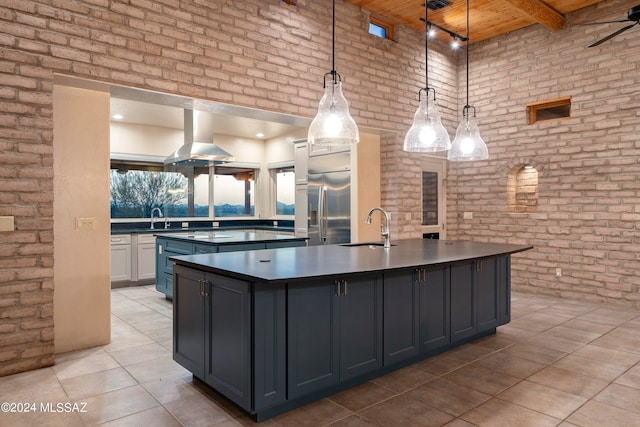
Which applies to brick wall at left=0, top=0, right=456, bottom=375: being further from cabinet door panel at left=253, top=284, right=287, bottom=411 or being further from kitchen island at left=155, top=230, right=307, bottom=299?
cabinet door panel at left=253, top=284, right=287, bottom=411

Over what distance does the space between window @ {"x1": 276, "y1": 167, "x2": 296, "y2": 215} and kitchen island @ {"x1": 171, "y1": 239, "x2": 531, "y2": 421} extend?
5.28m

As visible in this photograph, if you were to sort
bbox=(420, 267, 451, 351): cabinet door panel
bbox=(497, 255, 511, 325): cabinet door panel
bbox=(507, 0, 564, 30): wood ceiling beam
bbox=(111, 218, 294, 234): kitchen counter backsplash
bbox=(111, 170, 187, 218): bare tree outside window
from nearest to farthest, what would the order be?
bbox=(420, 267, 451, 351): cabinet door panel
bbox=(497, 255, 511, 325): cabinet door panel
bbox=(507, 0, 564, 30): wood ceiling beam
bbox=(111, 218, 294, 234): kitchen counter backsplash
bbox=(111, 170, 187, 218): bare tree outside window

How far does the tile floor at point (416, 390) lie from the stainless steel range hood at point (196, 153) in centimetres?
249

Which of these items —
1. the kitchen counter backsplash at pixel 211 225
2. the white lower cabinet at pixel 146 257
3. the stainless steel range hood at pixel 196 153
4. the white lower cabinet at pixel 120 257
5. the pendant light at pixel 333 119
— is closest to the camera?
the pendant light at pixel 333 119

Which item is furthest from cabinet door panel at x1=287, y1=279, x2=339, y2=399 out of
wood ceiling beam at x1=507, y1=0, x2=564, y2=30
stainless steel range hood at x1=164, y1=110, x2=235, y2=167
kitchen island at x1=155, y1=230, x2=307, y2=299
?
wood ceiling beam at x1=507, y1=0, x2=564, y2=30

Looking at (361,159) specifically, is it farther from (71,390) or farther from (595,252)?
(71,390)

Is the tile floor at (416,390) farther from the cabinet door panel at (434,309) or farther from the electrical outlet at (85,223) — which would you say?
the electrical outlet at (85,223)

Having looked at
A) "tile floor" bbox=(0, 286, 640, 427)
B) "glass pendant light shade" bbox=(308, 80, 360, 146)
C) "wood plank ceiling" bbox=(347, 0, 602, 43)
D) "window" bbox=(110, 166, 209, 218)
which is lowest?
"tile floor" bbox=(0, 286, 640, 427)

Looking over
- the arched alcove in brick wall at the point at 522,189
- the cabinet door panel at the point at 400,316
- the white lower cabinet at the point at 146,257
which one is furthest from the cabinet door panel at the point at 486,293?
the white lower cabinet at the point at 146,257

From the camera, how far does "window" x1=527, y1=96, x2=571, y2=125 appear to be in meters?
6.00

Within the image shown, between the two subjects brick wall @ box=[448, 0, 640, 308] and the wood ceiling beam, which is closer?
the wood ceiling beam

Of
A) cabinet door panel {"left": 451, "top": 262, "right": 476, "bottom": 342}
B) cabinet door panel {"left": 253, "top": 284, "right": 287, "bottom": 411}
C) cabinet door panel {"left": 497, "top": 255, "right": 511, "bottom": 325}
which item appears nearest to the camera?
cabinet door panel {"left": 253, "top": 284, "right": 287, "bottom": 411}

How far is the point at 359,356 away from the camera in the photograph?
2.96m

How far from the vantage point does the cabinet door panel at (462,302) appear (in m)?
3.71
